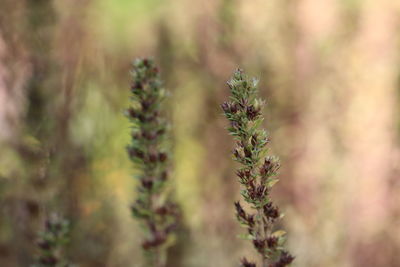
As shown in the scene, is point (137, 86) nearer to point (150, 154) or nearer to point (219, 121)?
point (150, 154)

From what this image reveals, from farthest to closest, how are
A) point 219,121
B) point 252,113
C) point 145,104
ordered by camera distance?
point 219,121
point 145,104
point 252,113

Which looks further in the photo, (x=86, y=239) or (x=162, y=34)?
(x=162, y=34)

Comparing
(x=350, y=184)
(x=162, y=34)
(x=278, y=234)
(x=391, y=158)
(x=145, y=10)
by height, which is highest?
(x=145, y=10)

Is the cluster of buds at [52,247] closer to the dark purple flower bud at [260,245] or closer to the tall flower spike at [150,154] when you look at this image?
the tall flower spike at [150,154]

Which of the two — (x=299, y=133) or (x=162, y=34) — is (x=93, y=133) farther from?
(x=299, y=133)

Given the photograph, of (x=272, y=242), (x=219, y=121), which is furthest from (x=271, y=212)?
(x=219, y=121)

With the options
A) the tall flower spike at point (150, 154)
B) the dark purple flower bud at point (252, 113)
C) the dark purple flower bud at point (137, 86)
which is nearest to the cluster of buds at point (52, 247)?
the tall flower spike at point (150, 154)

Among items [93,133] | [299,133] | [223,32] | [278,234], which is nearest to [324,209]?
[299,133]
